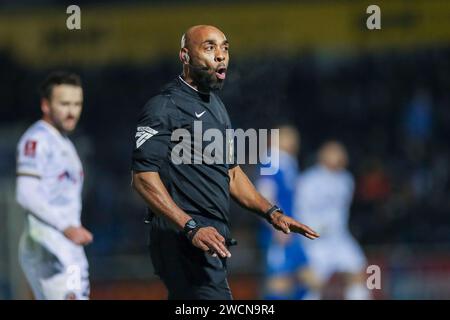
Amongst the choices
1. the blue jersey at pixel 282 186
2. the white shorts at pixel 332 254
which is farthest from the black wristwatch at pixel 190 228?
the white shorts at pixel 332 254

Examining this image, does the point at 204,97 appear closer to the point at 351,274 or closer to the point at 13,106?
the point at 351,274

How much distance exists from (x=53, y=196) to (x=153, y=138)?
7.36 feet

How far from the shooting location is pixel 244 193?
8102mm

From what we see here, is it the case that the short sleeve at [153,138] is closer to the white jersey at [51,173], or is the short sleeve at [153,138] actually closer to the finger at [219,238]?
the finger at [219,238]

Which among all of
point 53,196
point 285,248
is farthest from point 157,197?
point 285,248

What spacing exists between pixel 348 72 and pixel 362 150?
1.65 m

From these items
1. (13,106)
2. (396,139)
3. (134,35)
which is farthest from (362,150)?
(13,106)

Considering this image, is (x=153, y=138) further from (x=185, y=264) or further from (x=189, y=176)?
(x=185, y=264)

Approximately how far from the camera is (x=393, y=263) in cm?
1767

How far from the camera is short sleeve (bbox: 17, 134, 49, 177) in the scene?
9539 mm

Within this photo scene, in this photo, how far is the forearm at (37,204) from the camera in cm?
939
